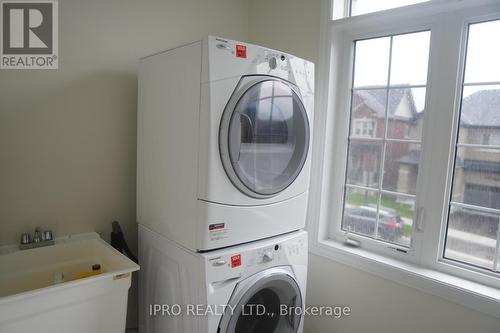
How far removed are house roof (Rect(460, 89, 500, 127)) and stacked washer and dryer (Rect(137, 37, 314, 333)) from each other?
0.71 meters

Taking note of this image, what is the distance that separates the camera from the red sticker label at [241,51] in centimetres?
129

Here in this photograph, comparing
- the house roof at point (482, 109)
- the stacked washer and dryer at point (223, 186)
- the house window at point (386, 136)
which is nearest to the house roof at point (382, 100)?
the house window at point (386, 136)

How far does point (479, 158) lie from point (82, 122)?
190 cm

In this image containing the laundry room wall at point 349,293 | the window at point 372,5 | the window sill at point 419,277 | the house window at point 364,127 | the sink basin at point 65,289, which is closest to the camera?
the sink basin at point 65,289

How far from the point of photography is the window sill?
1.40 meters

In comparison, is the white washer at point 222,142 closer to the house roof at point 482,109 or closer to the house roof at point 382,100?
the house roof at point 382,100

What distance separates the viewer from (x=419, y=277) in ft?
5.11

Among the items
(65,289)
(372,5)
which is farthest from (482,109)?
(65,289)

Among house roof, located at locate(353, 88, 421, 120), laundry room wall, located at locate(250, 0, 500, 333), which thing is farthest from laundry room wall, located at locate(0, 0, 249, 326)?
house roof, located at locate(353, 88, 421, 120)

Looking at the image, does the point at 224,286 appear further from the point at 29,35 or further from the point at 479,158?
the point at 29,35

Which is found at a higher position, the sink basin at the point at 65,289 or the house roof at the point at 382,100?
the house roof at the point at 382,100

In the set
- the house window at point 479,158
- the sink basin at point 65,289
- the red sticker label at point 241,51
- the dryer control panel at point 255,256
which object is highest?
the red sticker label at point 241,51

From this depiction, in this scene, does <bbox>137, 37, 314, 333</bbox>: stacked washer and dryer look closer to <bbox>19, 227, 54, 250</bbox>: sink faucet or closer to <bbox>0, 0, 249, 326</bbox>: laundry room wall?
<bbox>0, 0, 249, 326</bbox>: laundry room wall

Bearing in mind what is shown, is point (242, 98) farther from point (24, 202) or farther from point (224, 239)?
point (24, 202)
